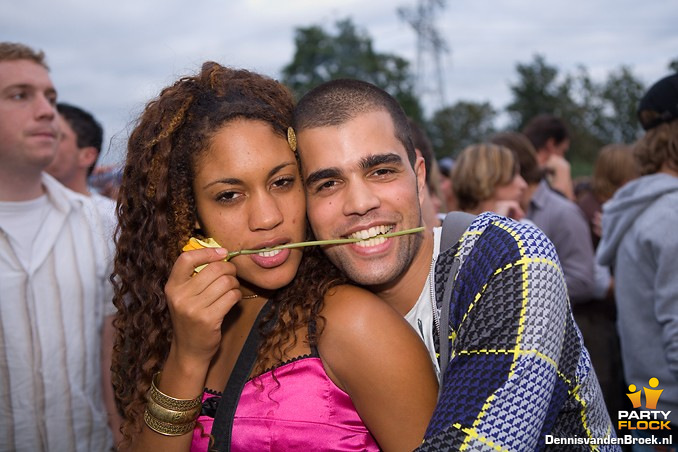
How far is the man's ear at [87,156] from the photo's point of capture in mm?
5367

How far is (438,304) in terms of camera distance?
2.03 metres

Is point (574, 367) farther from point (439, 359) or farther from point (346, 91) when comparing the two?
point (346, 91)

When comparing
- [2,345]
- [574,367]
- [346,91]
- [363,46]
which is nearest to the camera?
[574,367]

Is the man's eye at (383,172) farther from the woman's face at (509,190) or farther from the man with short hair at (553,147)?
the man with short hair at (553,147)

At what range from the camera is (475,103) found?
36.7m

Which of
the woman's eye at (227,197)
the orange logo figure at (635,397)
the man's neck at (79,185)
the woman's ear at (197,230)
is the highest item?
the woman's eye at (227,197)

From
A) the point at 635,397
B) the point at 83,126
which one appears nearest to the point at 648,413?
the point at 635,397

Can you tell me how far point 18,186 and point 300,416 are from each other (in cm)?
254

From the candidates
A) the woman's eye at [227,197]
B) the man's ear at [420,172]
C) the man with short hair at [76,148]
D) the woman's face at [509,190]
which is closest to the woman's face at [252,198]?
the woman's eye at [227,197]

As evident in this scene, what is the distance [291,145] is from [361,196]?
0.41 meters

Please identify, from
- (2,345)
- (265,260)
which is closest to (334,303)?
(265,260)

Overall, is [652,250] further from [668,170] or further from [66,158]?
[66,158]

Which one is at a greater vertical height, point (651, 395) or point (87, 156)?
point (87, 156)

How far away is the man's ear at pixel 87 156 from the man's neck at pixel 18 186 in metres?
1.92
